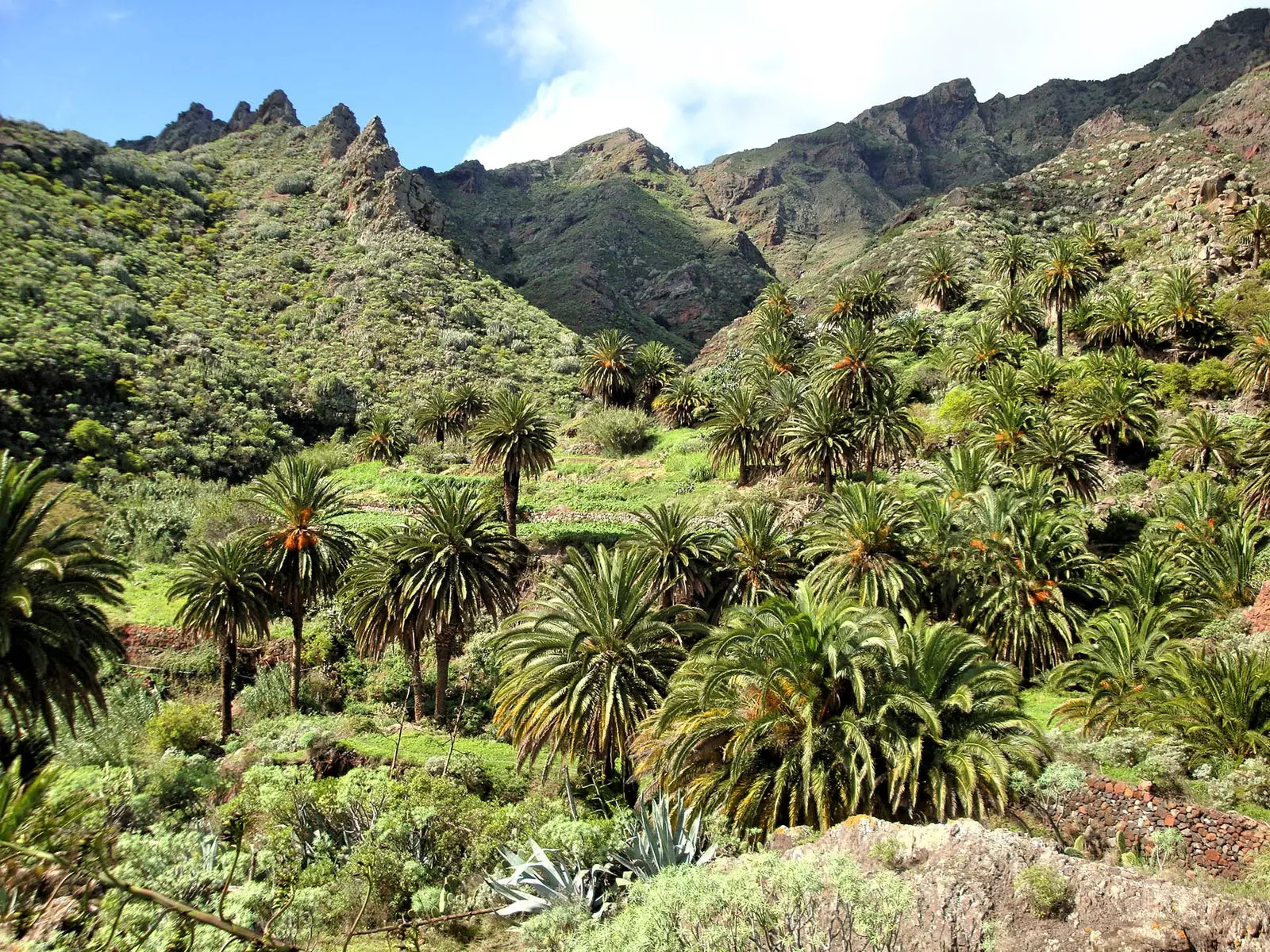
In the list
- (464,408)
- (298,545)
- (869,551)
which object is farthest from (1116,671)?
(464,408)

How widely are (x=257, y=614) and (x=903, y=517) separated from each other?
86.2ft

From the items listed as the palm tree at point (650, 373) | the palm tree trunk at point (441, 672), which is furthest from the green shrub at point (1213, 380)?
the palm tree trunk at point (441, 672)

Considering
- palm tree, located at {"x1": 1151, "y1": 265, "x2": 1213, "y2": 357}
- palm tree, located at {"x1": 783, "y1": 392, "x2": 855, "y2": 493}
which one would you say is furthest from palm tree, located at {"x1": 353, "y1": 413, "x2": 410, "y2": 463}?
palm tree, located at {"x1": 1151, "y1": 265, "x2": 1213, "y2": 357}

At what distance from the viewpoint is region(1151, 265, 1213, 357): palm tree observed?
161ft

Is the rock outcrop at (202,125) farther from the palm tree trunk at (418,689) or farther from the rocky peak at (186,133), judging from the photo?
the palm tree trunk at (418,689)

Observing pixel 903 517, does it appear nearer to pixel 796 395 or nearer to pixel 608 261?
pixel 796 395

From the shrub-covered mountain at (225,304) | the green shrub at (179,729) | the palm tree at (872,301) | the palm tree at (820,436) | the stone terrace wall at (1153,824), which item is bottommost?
the stone terrace wall at (1153,824)

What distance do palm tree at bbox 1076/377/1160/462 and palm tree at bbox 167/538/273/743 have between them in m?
43.9

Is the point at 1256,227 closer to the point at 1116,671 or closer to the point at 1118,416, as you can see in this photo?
the point at 1118,416

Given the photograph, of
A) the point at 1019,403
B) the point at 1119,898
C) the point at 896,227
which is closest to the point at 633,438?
the point at 1019,403

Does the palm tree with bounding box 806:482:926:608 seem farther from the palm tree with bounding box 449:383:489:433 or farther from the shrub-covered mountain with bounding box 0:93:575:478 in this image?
the shrub-covered mountain with bounding box 0:93:575:478

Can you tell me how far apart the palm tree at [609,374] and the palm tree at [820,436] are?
29.4 meters

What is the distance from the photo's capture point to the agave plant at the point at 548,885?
10.8 meters

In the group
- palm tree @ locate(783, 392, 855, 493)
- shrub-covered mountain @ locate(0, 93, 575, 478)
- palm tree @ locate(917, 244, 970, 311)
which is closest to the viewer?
palm tree @ locate(783, 392, 855, 493)
